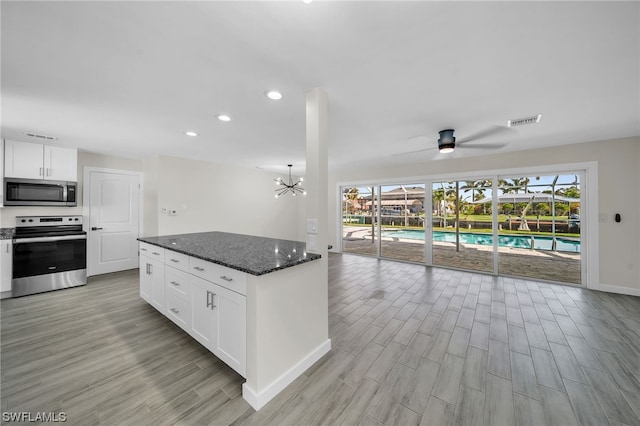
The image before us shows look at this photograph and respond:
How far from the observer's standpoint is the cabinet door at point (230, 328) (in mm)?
1674

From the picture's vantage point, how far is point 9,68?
1785 mm

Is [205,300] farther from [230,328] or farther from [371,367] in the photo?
[371,367]

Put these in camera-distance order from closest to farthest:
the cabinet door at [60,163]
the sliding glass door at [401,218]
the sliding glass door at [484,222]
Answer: the cabinet door at [60,163]
the sliding glass door at [484,222]
the sliding glass door at [401,218]

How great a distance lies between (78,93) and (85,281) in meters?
3.43

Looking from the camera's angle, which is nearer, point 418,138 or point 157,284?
point 157,284

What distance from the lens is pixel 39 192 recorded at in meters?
3.67

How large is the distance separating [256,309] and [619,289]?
5.69 meters

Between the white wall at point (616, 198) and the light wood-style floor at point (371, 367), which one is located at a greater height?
the white wall at point (616, 198)

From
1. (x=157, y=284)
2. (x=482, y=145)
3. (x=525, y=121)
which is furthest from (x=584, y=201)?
(x=157, y=284)

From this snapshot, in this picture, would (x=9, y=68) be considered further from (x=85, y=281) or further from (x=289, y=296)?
(x=85, y=281)

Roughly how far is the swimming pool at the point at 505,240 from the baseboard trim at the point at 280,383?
450 centimetres

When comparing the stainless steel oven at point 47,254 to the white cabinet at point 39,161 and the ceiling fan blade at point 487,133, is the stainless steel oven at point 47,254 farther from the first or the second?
the ceiling fan blade at point 487,133

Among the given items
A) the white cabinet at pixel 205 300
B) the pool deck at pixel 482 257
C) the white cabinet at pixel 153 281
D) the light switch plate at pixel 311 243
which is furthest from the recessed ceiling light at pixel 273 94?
the pool deck at pixel 482 257

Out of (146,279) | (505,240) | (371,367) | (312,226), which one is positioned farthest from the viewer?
(505,240)
